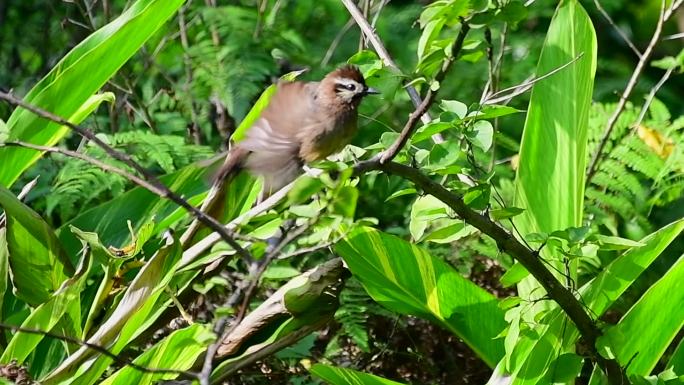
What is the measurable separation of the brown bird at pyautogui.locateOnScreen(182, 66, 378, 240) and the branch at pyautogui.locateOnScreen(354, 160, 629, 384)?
0.70m

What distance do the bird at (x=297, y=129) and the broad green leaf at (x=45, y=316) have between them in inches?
20.3

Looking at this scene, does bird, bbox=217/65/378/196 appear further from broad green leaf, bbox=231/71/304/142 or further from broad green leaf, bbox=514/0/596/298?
broad green leaf, bbox=514/0/596/298

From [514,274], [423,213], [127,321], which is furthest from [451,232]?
[127,321]

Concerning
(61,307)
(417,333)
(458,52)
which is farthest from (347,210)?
(417,333)

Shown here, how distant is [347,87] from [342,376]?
A: 846mm

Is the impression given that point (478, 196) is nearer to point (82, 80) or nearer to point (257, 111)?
point (257, 111)

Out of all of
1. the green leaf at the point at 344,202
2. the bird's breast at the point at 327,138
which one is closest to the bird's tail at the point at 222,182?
the bird's breast at the point at 327,138

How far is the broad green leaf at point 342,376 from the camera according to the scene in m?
2.52

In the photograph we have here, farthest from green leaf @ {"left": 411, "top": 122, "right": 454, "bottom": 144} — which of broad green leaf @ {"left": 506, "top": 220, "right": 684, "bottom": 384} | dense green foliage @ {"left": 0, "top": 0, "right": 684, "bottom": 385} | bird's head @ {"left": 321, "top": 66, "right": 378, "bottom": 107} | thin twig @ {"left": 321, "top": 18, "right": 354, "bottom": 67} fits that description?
thin twig @ {"left": 321, "top": 18, "right": 354, "bottom": 67}

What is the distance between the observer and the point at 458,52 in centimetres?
193

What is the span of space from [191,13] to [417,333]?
6.72 feet

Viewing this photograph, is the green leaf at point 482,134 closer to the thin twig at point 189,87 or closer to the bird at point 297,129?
the bird at point 297,129

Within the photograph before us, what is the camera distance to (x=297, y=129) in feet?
9.65

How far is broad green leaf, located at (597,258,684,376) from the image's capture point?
2609 mm
